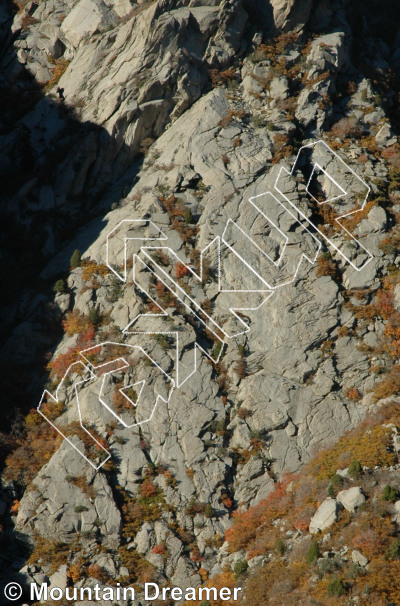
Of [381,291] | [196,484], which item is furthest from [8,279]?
[381,291]

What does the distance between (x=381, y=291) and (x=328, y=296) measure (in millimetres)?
3067

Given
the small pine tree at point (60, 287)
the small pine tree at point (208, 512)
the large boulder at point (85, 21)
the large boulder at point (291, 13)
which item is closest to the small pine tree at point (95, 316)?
the small pine tree at point (60, 287)

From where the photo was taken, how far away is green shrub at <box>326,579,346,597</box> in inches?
868

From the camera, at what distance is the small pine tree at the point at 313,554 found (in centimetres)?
2386

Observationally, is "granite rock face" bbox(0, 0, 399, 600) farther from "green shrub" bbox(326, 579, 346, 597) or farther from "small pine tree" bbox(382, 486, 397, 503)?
"green shrub" bbox(326, 579, 346, 597)

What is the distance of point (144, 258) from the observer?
35000 mm

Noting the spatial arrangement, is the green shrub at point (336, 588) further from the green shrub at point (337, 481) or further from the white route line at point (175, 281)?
the white route line at point (175, 281)

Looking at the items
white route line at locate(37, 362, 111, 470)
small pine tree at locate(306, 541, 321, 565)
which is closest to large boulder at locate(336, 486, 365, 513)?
small pine tree at locate(306, 541, 321, 565)

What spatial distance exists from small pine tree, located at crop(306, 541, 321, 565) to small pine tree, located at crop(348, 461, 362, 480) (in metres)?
3.80

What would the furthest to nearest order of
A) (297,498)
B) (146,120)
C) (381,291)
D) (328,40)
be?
(328,40)
(146,120)
(381,291)
(297,498)

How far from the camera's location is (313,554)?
2386 cm

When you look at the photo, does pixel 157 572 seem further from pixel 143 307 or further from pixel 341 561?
pixel 143 307

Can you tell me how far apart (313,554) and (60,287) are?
2046cm

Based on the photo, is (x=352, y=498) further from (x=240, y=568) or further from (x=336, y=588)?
(x=240, y=568)
